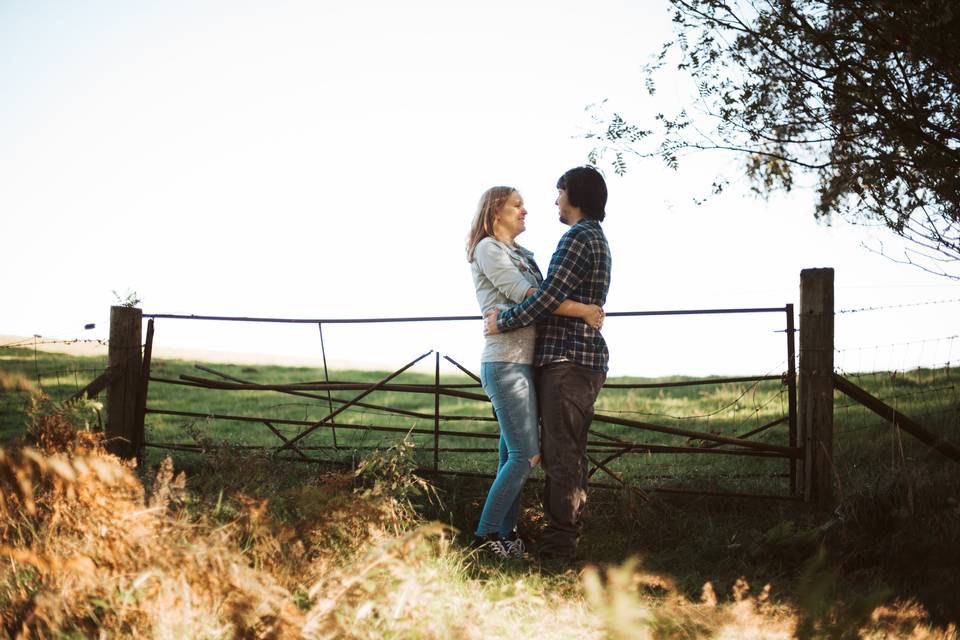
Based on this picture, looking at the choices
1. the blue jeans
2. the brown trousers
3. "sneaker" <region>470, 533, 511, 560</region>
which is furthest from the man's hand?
"sneaker" <region>470, 533, 511, 560</region>

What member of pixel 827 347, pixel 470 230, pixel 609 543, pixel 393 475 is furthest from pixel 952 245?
pixel 393 475

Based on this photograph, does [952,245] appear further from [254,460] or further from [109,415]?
[109,415]

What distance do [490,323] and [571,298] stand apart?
47 centimetres

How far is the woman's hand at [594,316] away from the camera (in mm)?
4297

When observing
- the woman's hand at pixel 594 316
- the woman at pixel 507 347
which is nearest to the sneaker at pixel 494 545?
the woman at pixel 507 347

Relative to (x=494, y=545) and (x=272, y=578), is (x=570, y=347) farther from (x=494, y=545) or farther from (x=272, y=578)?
(x=272, y=578)

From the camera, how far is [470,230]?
4.53 meters

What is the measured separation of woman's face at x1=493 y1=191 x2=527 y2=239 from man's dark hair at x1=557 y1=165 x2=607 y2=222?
27 centimetres

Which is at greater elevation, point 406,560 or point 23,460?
point 23,460

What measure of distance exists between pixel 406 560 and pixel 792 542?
2647 millimetres

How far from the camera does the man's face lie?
4402mm

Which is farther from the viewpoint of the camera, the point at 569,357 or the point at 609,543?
the point at 609,543

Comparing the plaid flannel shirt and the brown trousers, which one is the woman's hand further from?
the brown trousers

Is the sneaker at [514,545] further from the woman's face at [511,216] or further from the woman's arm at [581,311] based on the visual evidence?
the woman's face at [511,216]
